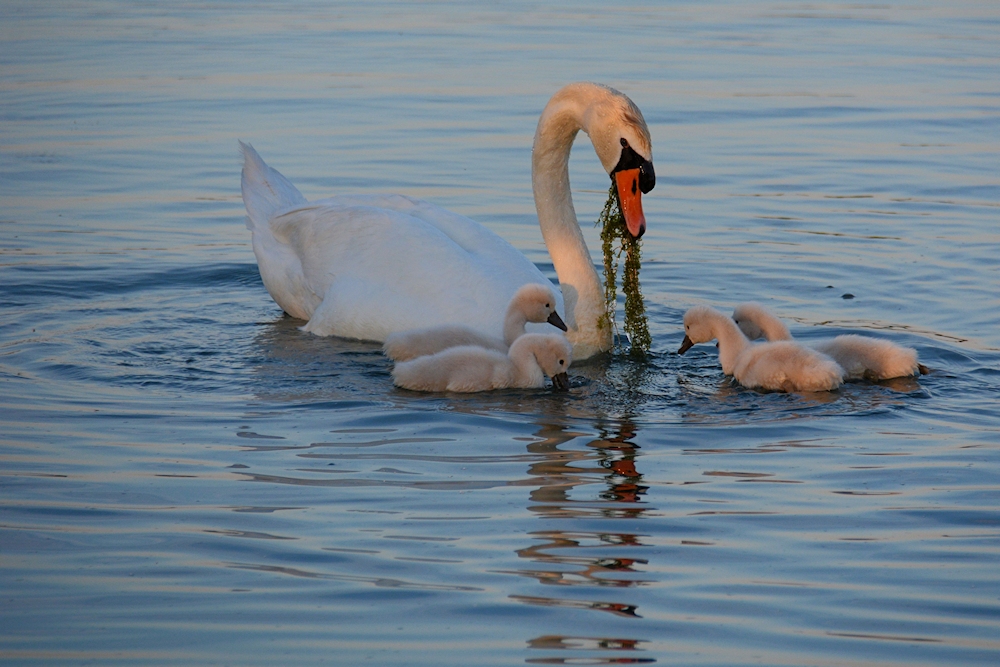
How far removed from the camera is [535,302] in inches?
317

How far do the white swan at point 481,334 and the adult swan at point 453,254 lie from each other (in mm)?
247

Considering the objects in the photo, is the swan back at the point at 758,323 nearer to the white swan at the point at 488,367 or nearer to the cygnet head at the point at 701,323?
the cygnet head at the point at 701,323

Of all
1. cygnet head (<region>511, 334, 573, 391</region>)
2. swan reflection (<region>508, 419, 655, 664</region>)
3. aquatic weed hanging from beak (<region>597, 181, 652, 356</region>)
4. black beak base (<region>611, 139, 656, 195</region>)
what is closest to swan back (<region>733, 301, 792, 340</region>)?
aquatic weed hanging from beak (<region>597, 181, 652, 356</region>)

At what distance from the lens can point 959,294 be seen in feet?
32.4

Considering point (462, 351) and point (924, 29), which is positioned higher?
point (924, 29)

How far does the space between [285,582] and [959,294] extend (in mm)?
6219

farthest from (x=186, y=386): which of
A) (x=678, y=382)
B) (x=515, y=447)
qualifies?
(x=678, y=382)

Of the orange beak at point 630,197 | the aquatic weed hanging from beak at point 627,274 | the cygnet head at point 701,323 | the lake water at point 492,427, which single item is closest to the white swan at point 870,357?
the lake water at point 492,427

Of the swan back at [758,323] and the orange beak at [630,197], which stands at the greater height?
the orange beak at [630,197]

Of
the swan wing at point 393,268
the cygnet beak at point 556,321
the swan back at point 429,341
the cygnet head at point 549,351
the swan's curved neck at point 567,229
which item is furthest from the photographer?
the swan's curved neck at point 567,229

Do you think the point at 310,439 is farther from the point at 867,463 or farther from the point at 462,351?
the point at 867,463

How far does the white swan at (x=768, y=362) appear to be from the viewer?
7.55 m

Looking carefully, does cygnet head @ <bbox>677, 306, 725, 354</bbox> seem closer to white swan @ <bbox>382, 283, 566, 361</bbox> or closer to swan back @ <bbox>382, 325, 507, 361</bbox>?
white swan @ <bbox>382, 283, 566, 361</bbox>

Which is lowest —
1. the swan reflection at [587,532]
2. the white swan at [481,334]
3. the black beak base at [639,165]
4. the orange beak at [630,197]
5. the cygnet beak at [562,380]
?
the swan reflection at [587,532]
